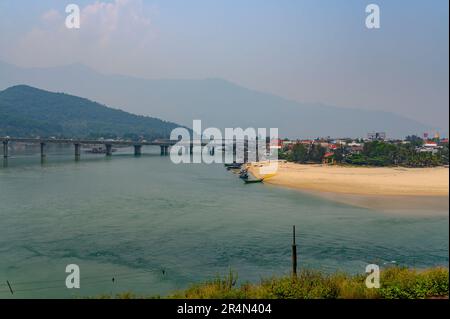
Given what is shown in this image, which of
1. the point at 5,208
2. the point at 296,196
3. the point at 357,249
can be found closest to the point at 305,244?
the point at 357,249

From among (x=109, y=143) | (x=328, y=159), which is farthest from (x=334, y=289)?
(x=109, y=143)

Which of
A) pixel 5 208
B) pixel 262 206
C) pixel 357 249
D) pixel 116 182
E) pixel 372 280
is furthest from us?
pixel 116 182

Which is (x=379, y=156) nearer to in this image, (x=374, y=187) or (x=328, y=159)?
(x=328, y=159)

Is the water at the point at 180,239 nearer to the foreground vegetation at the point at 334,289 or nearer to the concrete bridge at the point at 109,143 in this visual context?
the foreground vegetation at the point at 334,289

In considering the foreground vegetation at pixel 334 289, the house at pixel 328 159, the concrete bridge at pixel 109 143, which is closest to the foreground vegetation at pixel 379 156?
the house at pixel 328 159

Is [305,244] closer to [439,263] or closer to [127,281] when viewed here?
[439,263]
